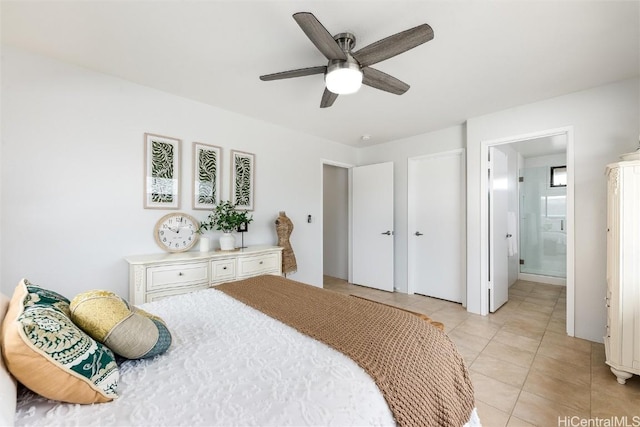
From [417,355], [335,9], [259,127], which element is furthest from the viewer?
[259,127]

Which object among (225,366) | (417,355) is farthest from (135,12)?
(417,355)

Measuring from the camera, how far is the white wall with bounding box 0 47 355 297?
195 cm

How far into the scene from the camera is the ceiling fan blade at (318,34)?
126cm

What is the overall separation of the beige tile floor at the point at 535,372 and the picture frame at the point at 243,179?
2.54m

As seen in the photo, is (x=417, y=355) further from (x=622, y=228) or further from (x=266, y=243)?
(x=266, y=243)

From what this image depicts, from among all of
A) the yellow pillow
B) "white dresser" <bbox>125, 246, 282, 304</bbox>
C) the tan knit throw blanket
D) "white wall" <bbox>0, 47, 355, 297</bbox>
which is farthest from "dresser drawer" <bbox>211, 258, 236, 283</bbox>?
the yellow pillow

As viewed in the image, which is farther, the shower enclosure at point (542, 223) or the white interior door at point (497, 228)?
the shower enclosure at point (542, 223)

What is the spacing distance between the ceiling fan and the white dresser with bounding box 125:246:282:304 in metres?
1.70

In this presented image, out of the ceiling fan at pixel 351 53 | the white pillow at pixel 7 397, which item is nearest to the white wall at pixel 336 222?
the ceiling fan at pixel 351 53

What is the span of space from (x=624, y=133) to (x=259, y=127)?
367 cm

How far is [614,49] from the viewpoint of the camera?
1.93 meters

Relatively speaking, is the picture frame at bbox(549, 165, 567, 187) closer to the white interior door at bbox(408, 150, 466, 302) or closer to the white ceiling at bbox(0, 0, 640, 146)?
the white interior door at bbox(408, 150, 466, 302)

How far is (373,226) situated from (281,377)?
11.9 feet

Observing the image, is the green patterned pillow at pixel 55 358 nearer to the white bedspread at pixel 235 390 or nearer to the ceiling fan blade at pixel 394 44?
the white bedspread at pixel 235 390
